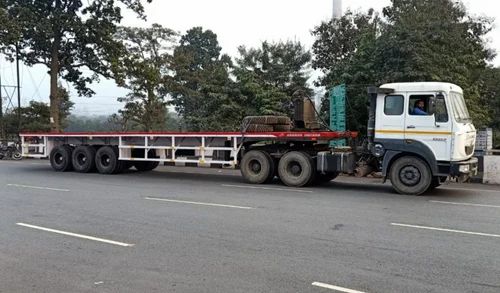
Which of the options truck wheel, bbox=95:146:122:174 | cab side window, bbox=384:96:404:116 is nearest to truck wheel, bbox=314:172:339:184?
cab side window, bbox=384:96:404:116

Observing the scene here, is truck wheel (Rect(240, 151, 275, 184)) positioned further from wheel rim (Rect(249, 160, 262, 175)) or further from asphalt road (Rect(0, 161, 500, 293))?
asphalt road (Rect(0, 161, 500, 293))

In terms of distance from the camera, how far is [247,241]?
729cm

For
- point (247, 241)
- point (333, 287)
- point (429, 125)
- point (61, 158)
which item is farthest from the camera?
point (61, 158)

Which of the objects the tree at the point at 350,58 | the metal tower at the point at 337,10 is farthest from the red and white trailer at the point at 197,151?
the metal tower at the point at 337,10

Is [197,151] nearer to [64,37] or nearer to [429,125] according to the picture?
[429,125]

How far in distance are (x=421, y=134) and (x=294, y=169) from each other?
3.73 meters

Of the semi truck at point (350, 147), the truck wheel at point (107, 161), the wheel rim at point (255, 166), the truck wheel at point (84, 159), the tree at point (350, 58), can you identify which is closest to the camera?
the semi truck at point (350, 147)

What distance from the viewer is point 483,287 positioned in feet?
17.1

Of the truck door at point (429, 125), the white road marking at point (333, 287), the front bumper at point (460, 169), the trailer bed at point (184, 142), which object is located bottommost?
the white road marking at point (333, 287)

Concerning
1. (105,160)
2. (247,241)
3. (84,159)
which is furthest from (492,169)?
(84,159)

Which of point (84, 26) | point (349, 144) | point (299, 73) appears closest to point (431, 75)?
point (349, 144)

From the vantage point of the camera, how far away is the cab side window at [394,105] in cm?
1289

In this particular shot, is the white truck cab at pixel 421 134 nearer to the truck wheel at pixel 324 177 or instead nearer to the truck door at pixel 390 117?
the truck door at pixel 390 117

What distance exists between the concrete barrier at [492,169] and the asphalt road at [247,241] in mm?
2492
